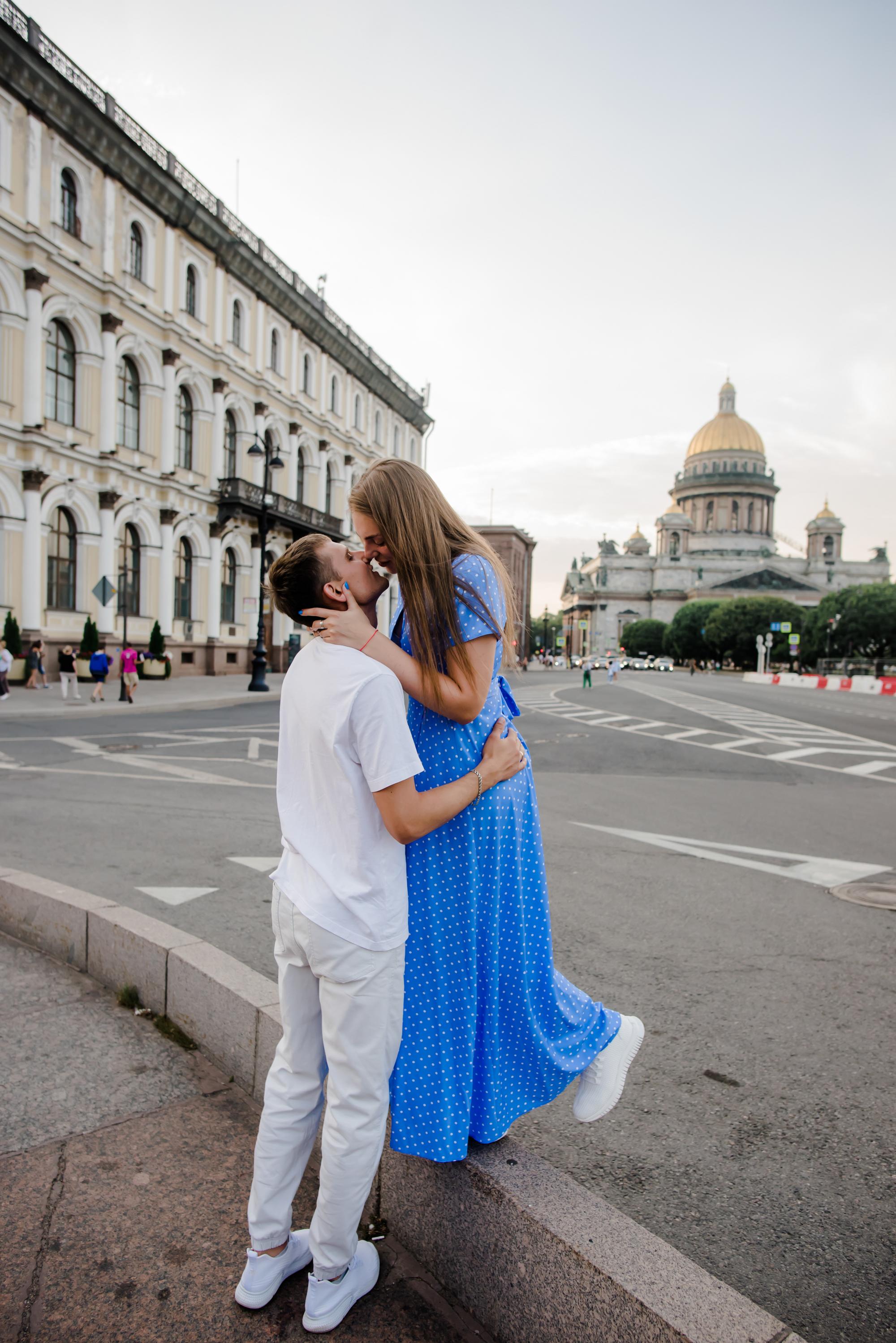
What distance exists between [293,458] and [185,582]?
10.4 m

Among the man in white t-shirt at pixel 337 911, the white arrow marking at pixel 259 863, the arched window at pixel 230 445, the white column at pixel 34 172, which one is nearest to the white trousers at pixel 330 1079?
the man in white t-shirt at pixel 337 911

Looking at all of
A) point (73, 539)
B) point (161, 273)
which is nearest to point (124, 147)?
point (161, 273)

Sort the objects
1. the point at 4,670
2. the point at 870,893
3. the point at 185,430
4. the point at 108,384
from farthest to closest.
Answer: the point at 185,430
the point at 108,384
the point at 4,670
the point at 870,893

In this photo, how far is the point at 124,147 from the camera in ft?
90.2

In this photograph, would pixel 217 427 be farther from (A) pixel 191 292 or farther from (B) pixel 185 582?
(B) pixel 185 582

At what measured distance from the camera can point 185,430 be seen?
33.0m

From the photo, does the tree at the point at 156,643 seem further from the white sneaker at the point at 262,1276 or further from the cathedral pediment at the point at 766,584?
the cathedral pediment at the point at 766,584

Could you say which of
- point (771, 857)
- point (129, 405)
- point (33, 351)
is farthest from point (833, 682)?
point (771, 857)

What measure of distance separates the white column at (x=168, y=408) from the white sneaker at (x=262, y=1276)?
3059cm

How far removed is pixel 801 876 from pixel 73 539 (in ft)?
84.5

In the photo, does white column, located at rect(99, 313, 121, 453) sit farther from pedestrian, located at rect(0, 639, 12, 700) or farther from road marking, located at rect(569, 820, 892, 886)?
road marking, located at rect(569, 820, 892, 886)

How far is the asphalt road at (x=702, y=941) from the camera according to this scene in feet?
7.59

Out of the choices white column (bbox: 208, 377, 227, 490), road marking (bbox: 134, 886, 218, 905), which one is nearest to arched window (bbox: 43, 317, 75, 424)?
white column (bbox: 208, 377, 227, 490)

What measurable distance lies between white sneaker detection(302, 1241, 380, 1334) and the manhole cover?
13.2ft
